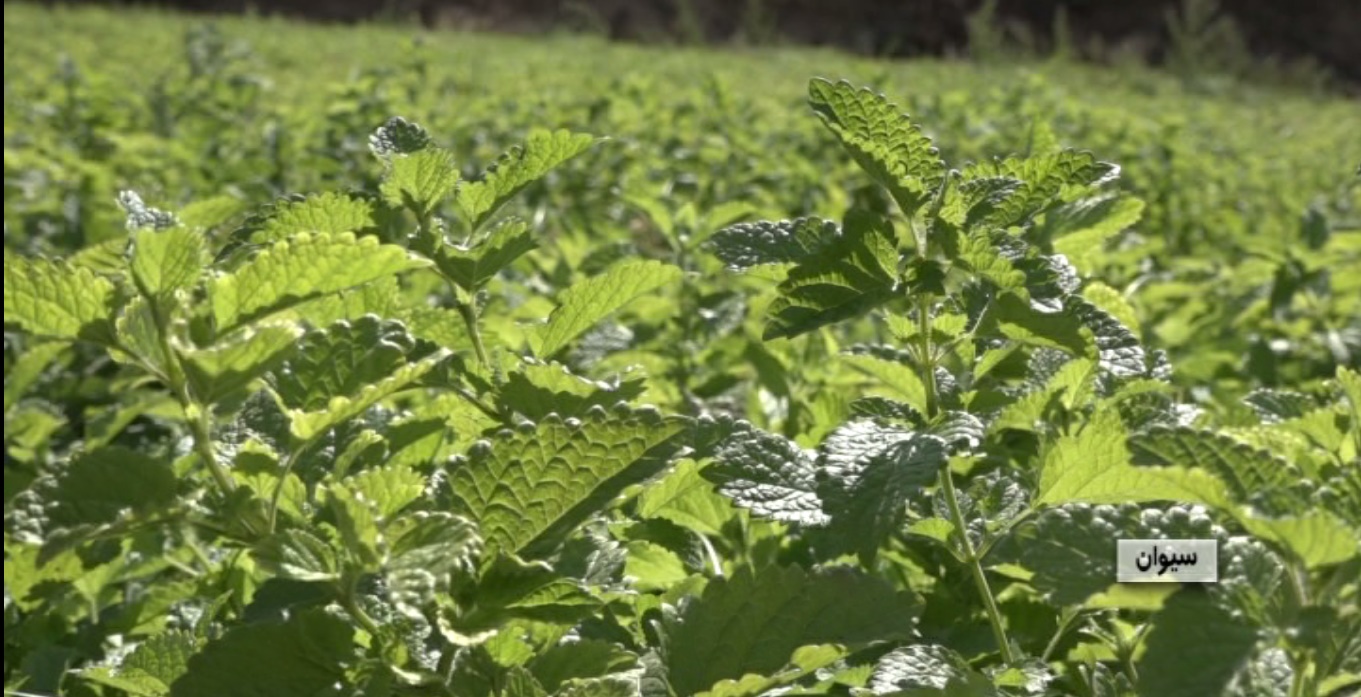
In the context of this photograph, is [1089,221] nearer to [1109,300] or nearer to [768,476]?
[1109,300]

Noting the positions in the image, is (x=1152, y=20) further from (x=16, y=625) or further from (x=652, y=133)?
(x=16, y=625)

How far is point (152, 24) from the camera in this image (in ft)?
45.7

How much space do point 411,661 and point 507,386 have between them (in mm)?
195

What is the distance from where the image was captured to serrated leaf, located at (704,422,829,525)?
949 mm

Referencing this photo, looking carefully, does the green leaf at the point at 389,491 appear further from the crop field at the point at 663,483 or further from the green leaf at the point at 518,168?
the green leaf at the point at 518,168

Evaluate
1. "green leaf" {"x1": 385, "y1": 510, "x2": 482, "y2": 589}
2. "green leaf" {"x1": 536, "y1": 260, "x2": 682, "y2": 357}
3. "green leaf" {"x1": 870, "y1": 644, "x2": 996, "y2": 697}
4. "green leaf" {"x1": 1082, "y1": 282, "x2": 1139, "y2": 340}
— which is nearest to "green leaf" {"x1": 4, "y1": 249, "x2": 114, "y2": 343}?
"green leaf" {"x1": 385, "y1": 510, "x2": 482, "y2": 589}

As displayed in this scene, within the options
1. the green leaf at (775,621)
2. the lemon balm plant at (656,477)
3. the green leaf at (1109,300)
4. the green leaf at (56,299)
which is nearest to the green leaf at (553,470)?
the lemon balm plant at (656,477)

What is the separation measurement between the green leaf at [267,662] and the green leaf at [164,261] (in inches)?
7.5

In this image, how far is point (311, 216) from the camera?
1.05 metres

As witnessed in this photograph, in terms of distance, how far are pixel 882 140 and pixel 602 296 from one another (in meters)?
0.27

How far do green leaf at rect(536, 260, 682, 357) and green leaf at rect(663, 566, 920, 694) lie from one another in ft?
0.95

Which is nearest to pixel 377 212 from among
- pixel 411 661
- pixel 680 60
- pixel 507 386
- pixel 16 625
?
pixel 507 386

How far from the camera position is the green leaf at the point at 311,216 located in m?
1.04

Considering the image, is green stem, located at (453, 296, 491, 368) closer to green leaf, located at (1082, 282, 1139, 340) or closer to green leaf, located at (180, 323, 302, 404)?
green leaf, located at (180, 323, 302, 404)
